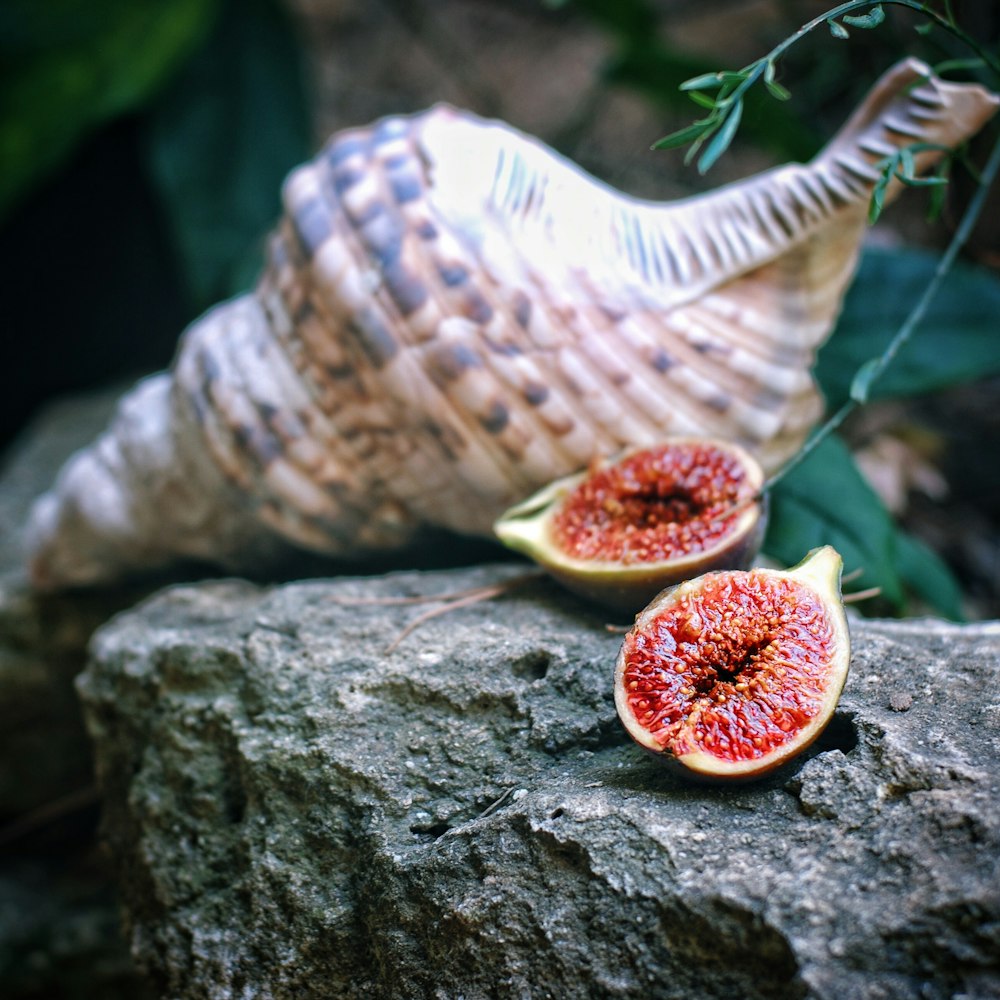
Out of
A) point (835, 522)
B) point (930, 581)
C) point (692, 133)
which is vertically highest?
point (692, 133)

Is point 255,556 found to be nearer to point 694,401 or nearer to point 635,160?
point 694,401

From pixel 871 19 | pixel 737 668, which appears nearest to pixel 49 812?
pixel 737 668

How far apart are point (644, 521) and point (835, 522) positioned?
1.69ft

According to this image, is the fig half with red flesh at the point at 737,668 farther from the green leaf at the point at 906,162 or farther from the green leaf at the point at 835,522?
the green leaf at the point at 835,522

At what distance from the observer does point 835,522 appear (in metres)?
1.64

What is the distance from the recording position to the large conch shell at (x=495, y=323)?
134 centimetres

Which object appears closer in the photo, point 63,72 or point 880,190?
point 880,190

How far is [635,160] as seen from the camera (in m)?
3.11

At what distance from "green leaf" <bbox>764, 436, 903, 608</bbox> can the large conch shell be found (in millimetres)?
170

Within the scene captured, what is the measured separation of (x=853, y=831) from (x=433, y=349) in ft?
2.72

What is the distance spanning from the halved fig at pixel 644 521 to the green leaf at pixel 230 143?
1363 millimetres

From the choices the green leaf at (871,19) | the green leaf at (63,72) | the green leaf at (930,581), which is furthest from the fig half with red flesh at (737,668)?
the green leaf at (63,72)

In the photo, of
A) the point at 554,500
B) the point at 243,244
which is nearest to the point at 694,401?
the point at 554,500

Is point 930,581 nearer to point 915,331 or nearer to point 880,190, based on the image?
point 915,331
